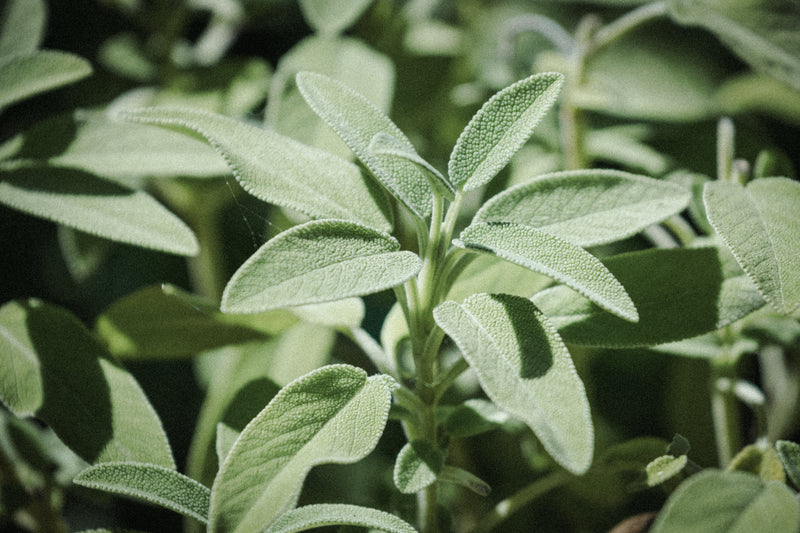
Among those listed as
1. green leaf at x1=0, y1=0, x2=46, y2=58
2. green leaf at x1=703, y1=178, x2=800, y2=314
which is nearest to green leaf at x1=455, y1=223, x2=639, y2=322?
green leaf at x1=703, y1=178, x2=800, y2=314

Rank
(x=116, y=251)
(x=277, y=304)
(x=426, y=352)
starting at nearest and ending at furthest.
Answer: (x=277, y=304) → (x=426, y=352) → (x=116, y=251)

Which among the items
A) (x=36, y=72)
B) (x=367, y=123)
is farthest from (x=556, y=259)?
(x=36, y=72)

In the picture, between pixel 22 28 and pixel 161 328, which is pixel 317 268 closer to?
pixel 161 328

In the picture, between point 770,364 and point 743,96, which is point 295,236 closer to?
point 770,364

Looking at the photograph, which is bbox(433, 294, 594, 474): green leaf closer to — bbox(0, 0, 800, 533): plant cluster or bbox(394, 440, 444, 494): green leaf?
bbox(0, 0, 800, 533): plant cluster

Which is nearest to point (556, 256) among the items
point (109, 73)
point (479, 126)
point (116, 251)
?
point (479, 126)

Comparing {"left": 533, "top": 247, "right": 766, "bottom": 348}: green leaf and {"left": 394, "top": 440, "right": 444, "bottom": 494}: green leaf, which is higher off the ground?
{"left": 533, "top": 247, "right": 766, "bottom": 348}: green leaf
